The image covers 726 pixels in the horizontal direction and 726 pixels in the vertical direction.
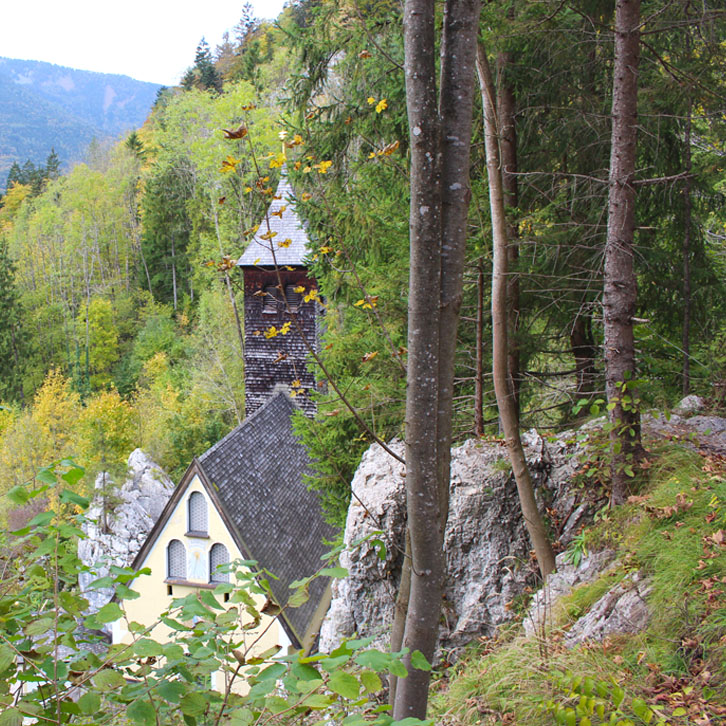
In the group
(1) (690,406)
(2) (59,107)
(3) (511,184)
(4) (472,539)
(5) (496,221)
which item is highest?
(2) (59,107)

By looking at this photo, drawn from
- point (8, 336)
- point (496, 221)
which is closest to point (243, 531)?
point (496, 221)

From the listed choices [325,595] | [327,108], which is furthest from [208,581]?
[327,108]

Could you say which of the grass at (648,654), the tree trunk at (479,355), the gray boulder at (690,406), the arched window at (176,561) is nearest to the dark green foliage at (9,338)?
the arched window at (176,561)

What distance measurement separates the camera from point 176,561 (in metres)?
12.6

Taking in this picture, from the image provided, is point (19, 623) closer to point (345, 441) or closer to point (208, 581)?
point (345, 441)

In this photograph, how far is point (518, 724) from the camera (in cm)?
282

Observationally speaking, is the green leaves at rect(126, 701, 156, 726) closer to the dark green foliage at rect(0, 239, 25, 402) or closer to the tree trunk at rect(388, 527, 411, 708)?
the tree trunk at rect(388, 527, 411, 708)

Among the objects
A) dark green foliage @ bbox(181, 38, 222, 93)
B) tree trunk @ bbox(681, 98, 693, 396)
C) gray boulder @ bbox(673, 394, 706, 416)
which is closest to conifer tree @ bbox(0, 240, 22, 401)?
dark green foliage @ bbox(181, 38, 222, 93)

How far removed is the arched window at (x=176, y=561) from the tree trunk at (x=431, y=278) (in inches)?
443

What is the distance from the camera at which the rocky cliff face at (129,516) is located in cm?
1900

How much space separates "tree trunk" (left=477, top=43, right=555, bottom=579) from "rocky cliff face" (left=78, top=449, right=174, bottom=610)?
15315mm

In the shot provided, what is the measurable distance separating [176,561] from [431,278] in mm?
12008

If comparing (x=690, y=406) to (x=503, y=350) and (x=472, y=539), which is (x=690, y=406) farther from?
(x=472, y=539)

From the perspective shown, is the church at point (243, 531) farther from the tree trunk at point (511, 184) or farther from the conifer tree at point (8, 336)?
the conifer tree at point (8, 336)
